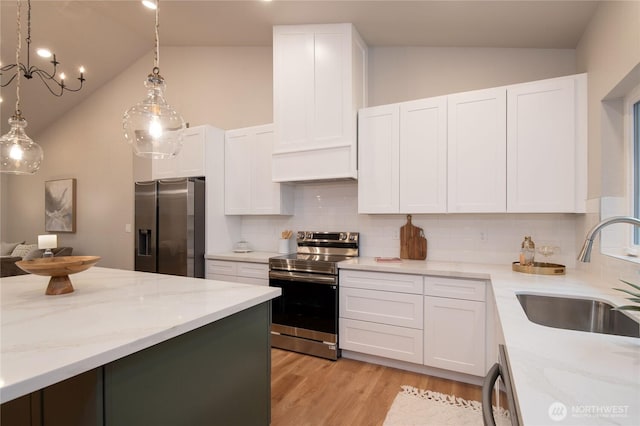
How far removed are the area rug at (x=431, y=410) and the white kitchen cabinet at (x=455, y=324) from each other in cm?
25

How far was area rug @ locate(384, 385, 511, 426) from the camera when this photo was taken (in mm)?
1987

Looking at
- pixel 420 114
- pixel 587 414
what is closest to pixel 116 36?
pixel 420 114

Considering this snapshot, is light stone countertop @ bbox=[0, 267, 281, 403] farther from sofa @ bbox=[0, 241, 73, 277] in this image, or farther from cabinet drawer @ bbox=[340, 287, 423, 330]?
sofa @ bbox=[0, 241, 73, 277]

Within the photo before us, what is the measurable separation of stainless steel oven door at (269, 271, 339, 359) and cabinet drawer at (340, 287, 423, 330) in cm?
12

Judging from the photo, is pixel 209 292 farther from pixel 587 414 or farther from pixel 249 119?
pixel 249 119

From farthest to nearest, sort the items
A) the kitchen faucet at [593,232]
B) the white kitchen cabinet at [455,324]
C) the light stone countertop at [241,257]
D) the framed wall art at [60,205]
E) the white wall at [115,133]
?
the framed wall art at [60,205], the white wall at [115,133], the light stone countertop at [241,257], the white kitchen cabinet at [455,324], the kitchen faucet at [593,232]

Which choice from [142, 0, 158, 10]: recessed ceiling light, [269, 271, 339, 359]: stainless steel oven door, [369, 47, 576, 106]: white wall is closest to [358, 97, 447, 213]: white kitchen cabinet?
[369, 47, 576, 106]: white wall

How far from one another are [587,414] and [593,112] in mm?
2335

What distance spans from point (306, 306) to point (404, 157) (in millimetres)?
1632

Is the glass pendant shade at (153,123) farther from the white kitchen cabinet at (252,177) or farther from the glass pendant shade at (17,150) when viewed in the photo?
the white kitchen cabinet at (252,177)

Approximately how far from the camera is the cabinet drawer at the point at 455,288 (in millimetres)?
2363

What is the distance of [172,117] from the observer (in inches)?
76.1

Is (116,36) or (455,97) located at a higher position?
(116,36)

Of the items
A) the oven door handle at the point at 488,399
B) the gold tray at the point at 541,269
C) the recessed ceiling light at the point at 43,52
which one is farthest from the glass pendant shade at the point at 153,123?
the recessed ceiling light at the point at 43,52
